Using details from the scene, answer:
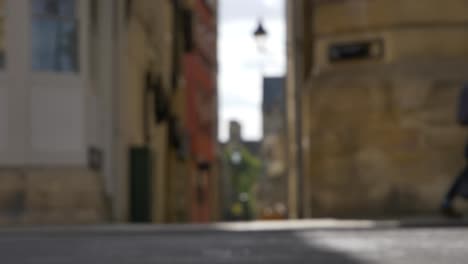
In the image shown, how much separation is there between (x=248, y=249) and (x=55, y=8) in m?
10.1

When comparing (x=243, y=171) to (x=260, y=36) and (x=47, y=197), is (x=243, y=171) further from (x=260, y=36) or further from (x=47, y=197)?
(x=47, y=197)

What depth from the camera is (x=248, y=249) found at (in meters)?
8.85

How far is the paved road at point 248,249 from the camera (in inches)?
300

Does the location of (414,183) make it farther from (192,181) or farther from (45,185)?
(192,181)

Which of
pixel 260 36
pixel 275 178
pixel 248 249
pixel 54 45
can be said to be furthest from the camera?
pixel 275 178

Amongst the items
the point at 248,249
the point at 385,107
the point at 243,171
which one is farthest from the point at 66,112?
the point at 243,171

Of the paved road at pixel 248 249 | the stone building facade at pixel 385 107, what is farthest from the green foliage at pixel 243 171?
the paved road at pixel 248 249

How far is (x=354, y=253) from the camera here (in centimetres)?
815

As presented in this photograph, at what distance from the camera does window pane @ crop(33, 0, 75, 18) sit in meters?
18.1

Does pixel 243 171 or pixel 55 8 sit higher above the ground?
pixel 55 8

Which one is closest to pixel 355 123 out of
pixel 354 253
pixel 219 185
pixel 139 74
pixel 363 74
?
pixel 363 74

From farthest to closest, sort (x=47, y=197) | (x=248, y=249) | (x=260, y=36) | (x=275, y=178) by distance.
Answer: (x=275, y=178) < (x=260, y=36) < (x=47, y=197) < (x=248, y=249)

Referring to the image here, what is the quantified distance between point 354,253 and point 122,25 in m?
13.4

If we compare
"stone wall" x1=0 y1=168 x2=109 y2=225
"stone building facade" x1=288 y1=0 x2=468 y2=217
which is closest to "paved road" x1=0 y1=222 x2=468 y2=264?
"stone wall" x1=0 y1=168 x2=109 y2=225
